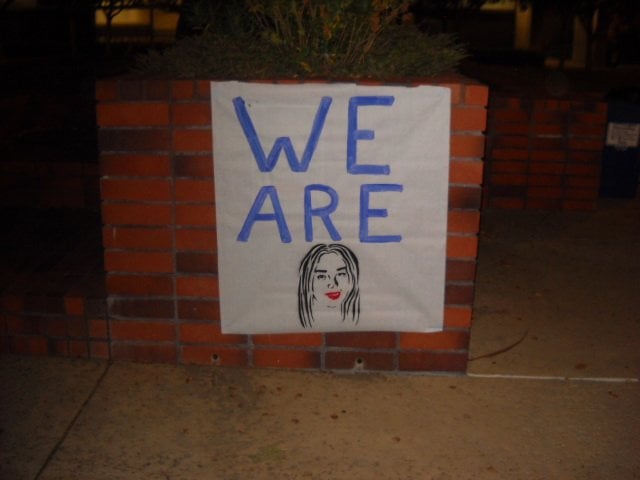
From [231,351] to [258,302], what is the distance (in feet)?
0.92

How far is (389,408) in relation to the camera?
126 inches

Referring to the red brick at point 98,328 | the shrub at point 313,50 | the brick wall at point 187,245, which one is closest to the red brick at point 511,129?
the shrub at point 313,50

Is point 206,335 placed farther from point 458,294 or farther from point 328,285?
point 458,294

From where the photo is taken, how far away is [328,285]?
3.40 metres

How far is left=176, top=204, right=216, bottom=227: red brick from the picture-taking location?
11.0ft

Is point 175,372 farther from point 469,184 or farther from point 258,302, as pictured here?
point 469,184

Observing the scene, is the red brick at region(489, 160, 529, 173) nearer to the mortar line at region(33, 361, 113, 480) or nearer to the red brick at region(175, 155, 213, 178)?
the red brick at region(175, 155, 213, 178)

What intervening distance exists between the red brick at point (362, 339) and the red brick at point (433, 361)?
0.08 meters

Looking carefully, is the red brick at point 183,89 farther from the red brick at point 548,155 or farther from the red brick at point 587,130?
the red brick at point 587,130

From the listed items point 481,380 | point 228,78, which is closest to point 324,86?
point 228,78

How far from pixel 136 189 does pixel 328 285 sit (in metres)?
0.91

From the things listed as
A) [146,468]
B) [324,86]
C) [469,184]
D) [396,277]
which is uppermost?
[324,86]

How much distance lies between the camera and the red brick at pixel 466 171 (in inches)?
129

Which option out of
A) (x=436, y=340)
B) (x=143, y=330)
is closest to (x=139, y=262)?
(x=143, y=330)
